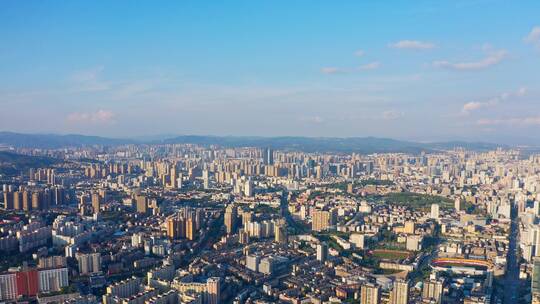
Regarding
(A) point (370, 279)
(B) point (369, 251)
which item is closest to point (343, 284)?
(A) point (370, 279)

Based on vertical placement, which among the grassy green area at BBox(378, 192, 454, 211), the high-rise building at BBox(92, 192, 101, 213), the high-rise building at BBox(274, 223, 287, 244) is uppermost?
the high-rise building at BBox(92, 192, 101, 213)

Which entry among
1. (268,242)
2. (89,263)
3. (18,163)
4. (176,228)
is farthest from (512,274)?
(18,163)

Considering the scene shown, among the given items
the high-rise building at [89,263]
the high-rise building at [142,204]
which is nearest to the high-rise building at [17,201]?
the high-rise building at [142,204]

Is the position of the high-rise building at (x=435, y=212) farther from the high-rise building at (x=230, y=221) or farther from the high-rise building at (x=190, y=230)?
the high-rise building at (x=190, y=230)

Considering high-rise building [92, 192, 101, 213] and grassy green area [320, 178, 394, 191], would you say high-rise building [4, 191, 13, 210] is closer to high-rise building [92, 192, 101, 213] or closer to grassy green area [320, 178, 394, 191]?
high-rise building [92, 192, 101, 213]

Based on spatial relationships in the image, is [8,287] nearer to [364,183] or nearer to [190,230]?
[190,230]

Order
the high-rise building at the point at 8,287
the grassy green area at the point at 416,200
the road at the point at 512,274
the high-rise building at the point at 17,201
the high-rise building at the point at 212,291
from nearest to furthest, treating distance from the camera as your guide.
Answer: the high-rise building at the point at 212,291, the high-rise building at the point at 8,287, the road at the point at 512,274, the high-rise building at the point at 17,201, the grassy green area at the point at 416,200

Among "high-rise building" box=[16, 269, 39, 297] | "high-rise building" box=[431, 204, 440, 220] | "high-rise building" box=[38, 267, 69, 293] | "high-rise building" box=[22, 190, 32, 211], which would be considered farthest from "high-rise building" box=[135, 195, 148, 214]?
"high-rise building" box=[431, 204, 440, 220]
